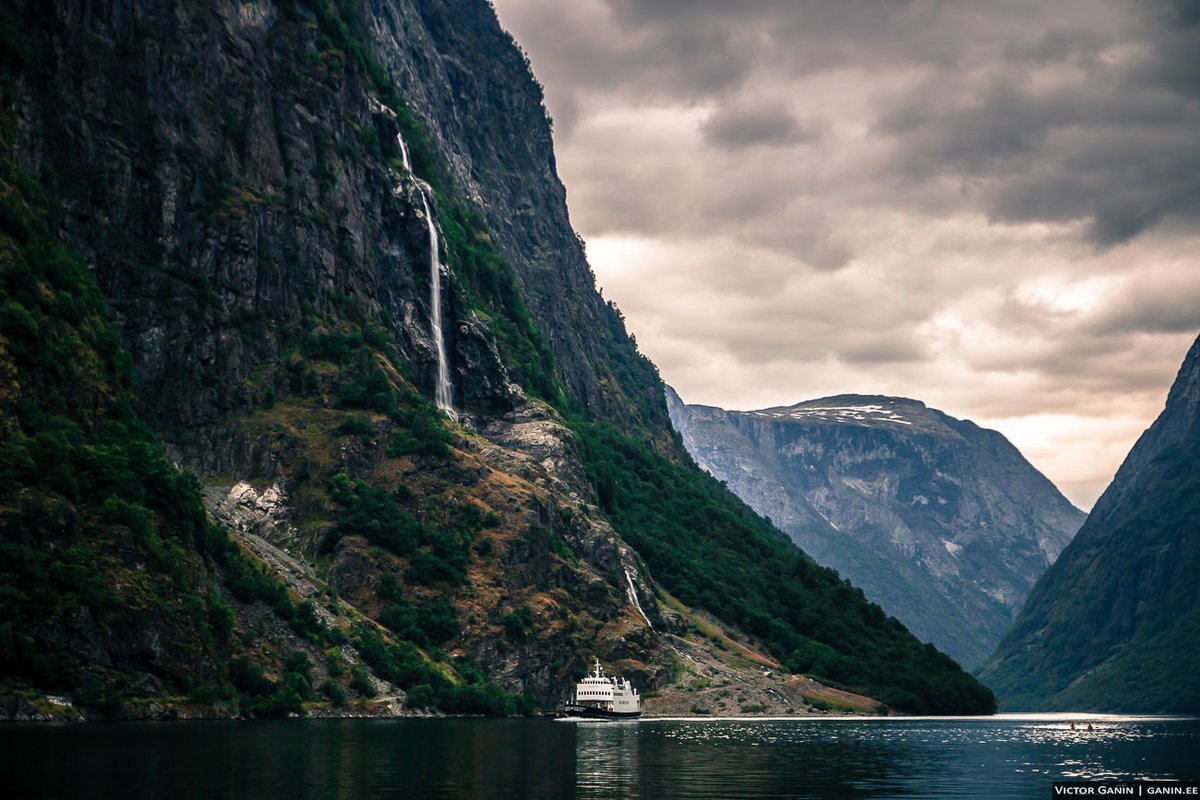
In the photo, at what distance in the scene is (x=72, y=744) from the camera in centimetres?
12862

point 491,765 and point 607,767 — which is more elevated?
point 491,765

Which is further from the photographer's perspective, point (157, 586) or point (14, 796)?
point (157, 586)

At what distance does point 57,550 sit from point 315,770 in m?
85.4

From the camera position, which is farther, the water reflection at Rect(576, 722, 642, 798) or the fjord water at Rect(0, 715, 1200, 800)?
Answer: the water reflection at Rect(576, 722, 642, 798)

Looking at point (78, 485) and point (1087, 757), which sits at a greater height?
point (78, 485)

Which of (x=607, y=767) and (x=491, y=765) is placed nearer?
(x=491, y=765)

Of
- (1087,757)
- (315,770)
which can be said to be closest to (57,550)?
(315,770)

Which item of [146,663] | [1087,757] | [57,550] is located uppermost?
[57,550]

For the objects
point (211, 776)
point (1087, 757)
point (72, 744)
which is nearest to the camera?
point (211, 776)

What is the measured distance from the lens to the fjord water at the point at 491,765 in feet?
339

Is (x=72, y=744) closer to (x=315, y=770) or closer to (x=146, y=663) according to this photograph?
(x=315, y=770)

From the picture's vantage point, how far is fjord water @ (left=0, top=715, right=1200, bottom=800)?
339ft

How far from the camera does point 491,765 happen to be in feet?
428

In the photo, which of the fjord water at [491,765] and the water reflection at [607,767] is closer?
the fjord water at [491,765]
